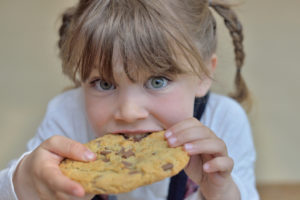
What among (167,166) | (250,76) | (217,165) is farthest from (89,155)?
(250,76)

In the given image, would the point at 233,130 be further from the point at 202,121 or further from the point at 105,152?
the point at 105,152

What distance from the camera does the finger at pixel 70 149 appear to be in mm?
623

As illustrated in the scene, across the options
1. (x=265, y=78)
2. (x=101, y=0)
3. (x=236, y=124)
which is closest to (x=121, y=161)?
(x=101, y=0)

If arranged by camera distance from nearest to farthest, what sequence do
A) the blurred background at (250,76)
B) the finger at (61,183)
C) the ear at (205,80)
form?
1. the finger at (61,183)
2. the ear at (205,80)
3. the blurred background at (250,76)

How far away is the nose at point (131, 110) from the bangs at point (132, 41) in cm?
5

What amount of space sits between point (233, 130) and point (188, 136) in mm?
450

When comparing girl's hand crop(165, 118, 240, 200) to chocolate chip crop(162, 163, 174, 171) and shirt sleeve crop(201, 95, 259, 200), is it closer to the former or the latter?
chocolate chip crop(162, 163, 174, 171)

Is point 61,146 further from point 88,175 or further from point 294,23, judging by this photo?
point 294,23

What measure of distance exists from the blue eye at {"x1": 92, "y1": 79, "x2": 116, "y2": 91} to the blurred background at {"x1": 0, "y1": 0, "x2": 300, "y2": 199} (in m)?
0.65

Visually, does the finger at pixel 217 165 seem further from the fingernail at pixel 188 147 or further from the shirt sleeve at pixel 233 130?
the shirt sleeve at pixel 233 130

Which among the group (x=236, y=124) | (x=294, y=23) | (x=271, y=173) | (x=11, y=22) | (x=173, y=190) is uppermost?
(x=11, y=22)

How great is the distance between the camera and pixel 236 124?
1074mm

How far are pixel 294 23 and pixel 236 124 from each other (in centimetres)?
54

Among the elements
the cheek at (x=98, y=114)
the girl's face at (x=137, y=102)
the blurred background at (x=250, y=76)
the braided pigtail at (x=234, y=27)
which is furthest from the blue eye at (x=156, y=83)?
the blurred background at (x=250, y=76)
